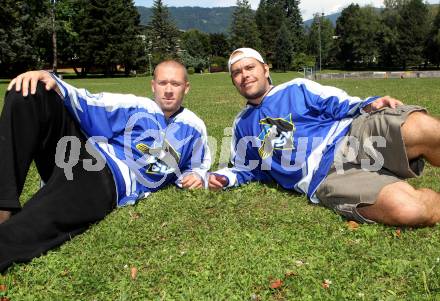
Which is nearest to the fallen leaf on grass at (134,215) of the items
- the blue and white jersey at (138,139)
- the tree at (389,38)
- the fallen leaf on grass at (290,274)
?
the blue and white jersey at (138,139)

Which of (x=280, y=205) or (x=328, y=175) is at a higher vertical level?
(x=328, y=175)

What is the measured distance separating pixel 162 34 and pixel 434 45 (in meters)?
50.1

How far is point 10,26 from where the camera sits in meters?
47.6

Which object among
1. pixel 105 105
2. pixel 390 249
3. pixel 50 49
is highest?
pixel 50 49

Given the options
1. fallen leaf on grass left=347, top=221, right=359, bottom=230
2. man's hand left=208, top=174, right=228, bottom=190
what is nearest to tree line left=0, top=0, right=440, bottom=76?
man's hand left=208, top=174, right=228, bottom=190

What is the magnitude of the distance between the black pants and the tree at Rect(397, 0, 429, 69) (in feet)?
277

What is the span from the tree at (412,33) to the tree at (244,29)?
3007 centimetres

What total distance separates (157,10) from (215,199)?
94.5 m

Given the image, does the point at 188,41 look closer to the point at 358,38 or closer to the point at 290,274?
the point at 358,38

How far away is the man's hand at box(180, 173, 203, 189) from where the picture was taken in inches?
219

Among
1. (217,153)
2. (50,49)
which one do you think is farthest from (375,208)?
(50,49)

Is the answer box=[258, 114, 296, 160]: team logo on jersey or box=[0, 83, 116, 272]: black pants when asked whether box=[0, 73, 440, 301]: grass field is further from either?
box=[258, 114, 296, 160]: team logo on jersey

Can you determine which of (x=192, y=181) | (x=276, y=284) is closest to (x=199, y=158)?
(x=192, y=181)

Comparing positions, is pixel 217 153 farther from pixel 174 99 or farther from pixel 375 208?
pixel 375 208
